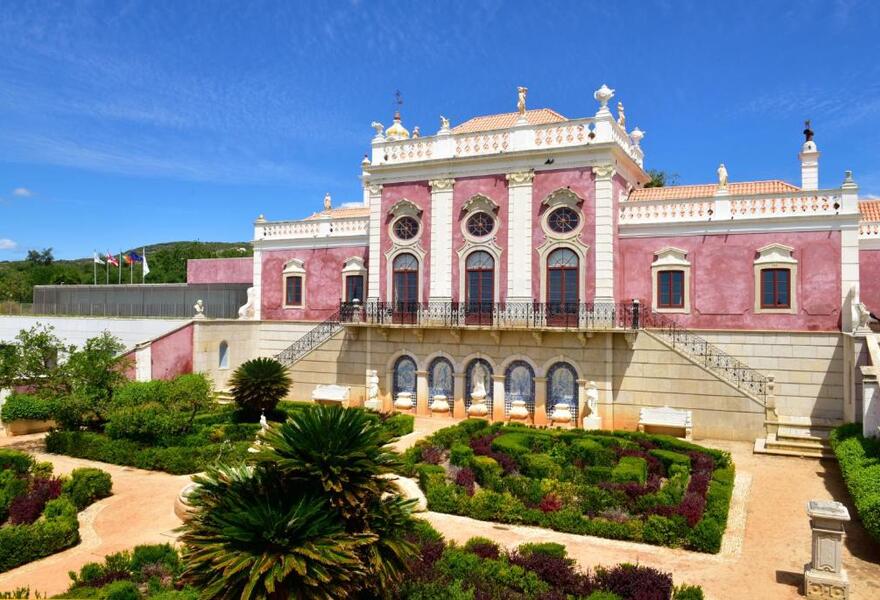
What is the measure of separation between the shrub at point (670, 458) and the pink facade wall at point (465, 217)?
9799 millimetres

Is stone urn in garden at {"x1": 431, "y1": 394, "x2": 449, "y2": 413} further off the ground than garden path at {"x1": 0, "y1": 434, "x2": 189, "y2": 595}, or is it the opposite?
stone urn in garden at {"x1": 431, "y1": 394, "x2": 449, "y2": 413}

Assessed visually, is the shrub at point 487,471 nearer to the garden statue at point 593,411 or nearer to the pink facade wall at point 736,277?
the garden statue at point 593,411

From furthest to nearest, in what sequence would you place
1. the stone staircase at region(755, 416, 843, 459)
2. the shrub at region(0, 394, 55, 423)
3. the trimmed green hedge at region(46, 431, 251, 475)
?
the shrub at region(0, 394, 55, 423)
the stone staircase at region(755, 416, 843, 459)
the trimmed green hedge at region(46, 431, 251, 475)

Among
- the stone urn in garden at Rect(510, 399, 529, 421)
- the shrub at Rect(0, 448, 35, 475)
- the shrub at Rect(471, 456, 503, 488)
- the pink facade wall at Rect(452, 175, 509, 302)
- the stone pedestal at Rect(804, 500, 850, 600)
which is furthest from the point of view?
the pink facade wall at Rect(452, 175, 509, 302)

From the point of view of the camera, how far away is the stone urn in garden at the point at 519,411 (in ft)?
83.8

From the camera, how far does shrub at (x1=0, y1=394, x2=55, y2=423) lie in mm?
23750

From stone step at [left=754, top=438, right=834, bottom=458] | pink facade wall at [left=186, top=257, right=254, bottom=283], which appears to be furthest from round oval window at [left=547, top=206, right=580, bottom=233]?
pink facade wall at [left=186, top=257, right=254, bottom=283]

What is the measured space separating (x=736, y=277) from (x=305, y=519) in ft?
66.5

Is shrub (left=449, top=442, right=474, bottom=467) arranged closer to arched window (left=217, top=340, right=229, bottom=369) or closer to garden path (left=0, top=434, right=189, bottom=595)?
garden path (left=0, top=434, right=189, bottom=595)

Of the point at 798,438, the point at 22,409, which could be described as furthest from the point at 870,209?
the point at 22,409

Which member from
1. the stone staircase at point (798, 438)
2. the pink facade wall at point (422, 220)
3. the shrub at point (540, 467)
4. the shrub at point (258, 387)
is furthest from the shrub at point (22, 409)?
the stone staircase at point (798, 438)

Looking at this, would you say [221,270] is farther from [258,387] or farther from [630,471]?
[630,471]

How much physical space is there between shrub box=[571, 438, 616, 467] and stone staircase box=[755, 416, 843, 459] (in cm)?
555

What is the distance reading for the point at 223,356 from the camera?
32344 millimetres
